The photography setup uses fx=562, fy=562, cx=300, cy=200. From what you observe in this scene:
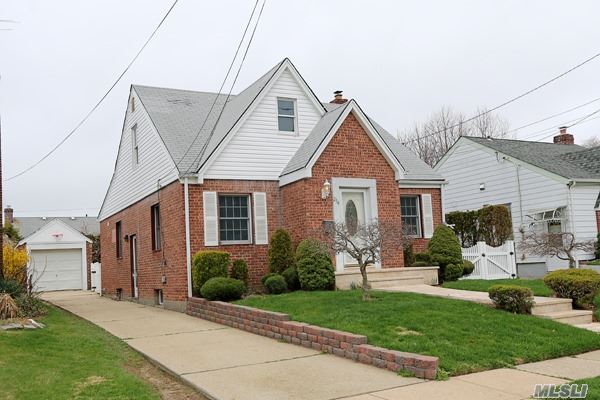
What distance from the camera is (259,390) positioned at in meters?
6.86

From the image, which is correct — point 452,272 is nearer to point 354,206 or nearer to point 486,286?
point 486,286

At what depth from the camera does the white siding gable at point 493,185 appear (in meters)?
21.7

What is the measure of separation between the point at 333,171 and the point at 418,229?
4749 mm

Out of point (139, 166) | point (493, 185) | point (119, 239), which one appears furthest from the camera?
point (493, 185)

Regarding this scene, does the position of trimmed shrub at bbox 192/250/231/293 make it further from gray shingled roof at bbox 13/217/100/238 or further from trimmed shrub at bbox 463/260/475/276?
gray shingled roof at bbox 13/217/100/238

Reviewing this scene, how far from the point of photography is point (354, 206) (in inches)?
641

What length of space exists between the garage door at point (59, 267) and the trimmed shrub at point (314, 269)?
23.4 meters

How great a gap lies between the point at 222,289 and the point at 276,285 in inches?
55.9

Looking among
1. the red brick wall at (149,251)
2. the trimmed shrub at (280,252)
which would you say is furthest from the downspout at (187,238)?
the trimmed shrub at (280,252)

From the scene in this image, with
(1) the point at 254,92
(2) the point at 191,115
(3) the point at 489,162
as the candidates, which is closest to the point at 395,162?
(1) the point at 254,92

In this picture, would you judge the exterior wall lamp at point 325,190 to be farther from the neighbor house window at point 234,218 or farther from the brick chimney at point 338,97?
the brick chimney at point 338,97

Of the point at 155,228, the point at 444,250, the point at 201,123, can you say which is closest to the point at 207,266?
the point at 155,228

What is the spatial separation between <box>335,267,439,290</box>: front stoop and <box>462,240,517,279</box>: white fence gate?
291 cm

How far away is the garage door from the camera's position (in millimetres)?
→ 32562
